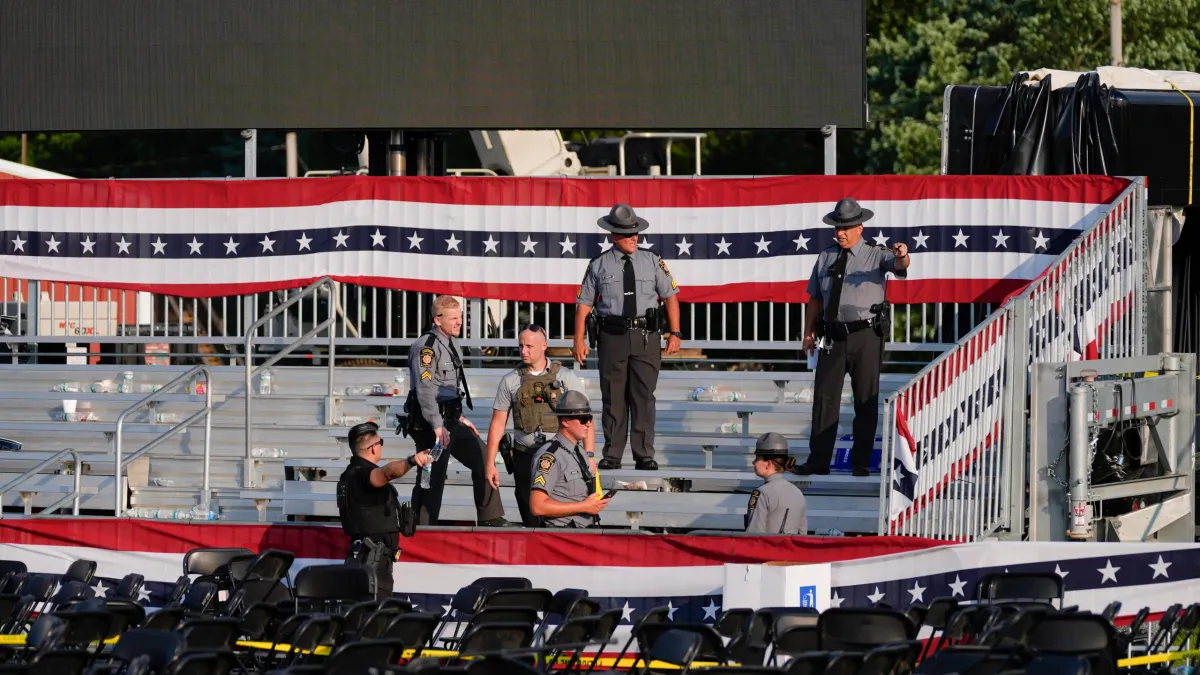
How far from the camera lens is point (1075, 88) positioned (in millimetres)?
16547

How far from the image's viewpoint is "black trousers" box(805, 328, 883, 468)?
1345 centimetres

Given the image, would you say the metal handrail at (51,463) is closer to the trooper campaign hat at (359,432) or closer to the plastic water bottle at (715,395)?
the trooper campaign hat at (359,432)

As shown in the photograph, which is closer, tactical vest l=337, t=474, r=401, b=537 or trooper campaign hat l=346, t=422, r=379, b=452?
trooper campaign hat l=346, t=422, r=379, b=452

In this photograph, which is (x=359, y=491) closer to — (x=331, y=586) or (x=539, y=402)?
(x=331, y=586)

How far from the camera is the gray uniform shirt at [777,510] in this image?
40.9 feet

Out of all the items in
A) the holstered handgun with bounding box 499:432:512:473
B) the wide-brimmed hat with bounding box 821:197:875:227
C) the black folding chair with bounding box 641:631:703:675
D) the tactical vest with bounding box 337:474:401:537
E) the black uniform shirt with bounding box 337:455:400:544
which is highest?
the wide-brimmed hat with bounding box 821:197:875:227

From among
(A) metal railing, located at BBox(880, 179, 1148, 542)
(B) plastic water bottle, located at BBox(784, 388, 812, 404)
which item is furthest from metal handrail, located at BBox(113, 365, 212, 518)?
(A) metal railing, located at BBox(880, 179, 1148, 542)

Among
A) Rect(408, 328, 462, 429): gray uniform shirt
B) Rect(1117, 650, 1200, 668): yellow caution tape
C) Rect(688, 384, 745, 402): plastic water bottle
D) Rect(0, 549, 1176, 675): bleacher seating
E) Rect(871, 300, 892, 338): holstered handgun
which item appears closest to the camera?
Rect(0, 549, 1176, 675): bleacher seating

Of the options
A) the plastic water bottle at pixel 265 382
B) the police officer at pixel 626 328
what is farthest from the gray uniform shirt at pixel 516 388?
the plastic water bottle at pixel 265 382

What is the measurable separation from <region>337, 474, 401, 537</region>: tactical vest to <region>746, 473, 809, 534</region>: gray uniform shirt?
87.5 inches

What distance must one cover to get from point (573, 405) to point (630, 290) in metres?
2.05

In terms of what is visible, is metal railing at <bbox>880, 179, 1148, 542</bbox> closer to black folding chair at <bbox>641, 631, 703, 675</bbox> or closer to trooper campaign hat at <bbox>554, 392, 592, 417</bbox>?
trooper campaign hat at <bbox>554, 392, 592, 417</bbox>

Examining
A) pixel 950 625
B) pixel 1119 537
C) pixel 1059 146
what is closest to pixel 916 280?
pixel 1059 146

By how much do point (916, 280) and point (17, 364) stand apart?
800cm
